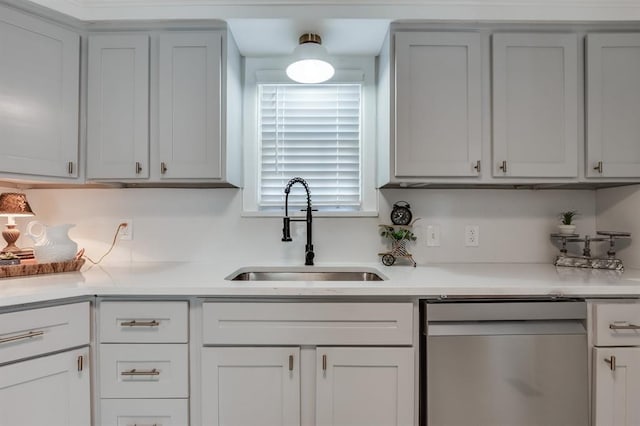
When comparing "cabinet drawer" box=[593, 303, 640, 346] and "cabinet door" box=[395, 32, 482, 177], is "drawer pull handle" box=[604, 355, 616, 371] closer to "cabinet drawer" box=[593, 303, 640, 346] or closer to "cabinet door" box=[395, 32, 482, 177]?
"cabinet drawer" box=[593, 303, 640, 346]

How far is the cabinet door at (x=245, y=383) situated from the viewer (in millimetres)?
1277

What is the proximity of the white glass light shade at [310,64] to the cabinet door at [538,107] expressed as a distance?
862mm

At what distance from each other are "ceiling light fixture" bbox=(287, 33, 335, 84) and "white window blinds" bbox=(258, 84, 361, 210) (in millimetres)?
245

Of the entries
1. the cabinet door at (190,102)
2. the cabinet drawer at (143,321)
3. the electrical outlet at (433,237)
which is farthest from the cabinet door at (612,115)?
the cabinet drawer at (143,321)

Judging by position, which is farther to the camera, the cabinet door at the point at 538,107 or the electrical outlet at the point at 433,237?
the electrical outlet at the point at 433,237

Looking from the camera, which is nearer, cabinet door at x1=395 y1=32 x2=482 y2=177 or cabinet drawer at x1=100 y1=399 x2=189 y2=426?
cabinet drawer at x1=100 y1=399 x2=189 y2=426

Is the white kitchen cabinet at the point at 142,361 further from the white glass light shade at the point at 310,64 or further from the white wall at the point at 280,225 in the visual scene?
the white glass light shade at the point at 310,64

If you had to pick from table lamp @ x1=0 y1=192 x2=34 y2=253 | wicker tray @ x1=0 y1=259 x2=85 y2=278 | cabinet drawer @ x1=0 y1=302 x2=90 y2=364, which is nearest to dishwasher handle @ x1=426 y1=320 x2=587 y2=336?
cabinet drawer @ x1=0 y1=302 x2=90 y2=364

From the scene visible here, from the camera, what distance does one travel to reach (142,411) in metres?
1.28

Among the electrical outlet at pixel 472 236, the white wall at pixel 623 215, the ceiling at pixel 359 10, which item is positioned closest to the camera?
the ceiling at pixel 359 10

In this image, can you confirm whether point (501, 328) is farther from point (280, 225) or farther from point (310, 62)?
point (310, 62)

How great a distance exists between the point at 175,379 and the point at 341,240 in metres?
1.11

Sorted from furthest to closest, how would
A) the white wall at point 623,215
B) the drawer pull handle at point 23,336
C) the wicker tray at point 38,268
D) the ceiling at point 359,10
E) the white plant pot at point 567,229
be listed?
1. the white plant pot at point 567,229
2. the white wall at point 623,215
3. the ceiling at point 359,10
4. the wicker tray at point 38,268
5. the drawer pull handle at point 23,336

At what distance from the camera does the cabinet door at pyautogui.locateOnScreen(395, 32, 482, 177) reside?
1.62 metres
